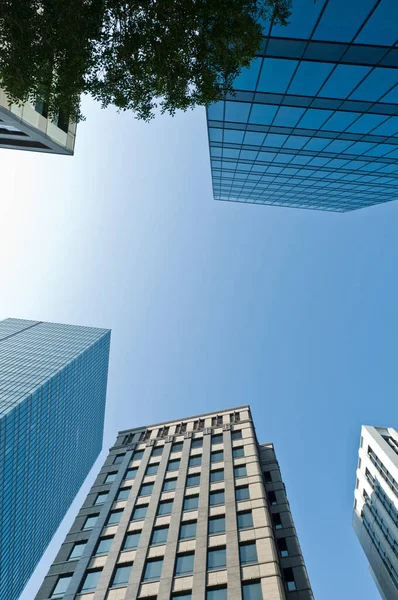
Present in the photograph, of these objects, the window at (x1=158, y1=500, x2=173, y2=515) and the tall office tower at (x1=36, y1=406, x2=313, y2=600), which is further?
the window at (x1=158, y1=500, x2=173, y2=515)

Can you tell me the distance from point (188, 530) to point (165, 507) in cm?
441

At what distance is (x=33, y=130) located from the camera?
83.5ft

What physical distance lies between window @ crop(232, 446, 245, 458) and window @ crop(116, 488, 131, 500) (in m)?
11.5

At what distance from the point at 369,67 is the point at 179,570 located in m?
33.1

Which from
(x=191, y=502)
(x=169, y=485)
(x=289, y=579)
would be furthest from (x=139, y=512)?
(x=289, y=579)

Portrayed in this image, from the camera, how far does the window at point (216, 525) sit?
29331mm

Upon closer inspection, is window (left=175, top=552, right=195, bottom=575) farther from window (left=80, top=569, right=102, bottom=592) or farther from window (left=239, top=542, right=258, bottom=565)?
window (left=80, top=569, right=102, bottom=592)

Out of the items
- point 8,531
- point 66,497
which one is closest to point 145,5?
point 8,531

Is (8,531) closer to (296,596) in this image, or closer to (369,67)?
(296,596)

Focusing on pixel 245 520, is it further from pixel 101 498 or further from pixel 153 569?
pixel 101 498

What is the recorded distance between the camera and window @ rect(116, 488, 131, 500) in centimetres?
3761

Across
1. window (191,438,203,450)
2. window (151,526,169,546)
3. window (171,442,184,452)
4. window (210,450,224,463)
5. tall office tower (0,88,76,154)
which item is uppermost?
tall office tower (0,88,76,154)

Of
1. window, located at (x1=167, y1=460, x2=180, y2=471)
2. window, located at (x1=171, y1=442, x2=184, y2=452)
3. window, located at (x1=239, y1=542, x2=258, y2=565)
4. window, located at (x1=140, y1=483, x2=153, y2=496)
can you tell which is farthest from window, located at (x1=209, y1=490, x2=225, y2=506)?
window, located at (x1=171, y1=442, x2=184, y2=452)

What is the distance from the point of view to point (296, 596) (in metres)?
26.2
